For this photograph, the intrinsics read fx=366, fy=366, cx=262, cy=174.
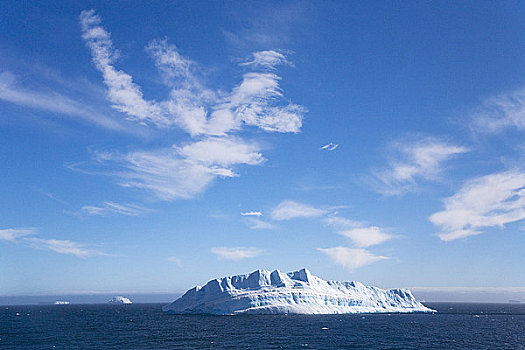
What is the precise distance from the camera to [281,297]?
12388 cm

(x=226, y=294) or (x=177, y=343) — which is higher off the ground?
(x=226, y=294)

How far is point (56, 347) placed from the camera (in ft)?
194

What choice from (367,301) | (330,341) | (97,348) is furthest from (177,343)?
(367,301)

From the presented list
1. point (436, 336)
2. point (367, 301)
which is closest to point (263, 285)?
point (367, 301)

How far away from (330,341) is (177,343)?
89.7 ft

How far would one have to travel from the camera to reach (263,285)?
13175 cm

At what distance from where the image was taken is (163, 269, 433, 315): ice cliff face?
400 feet

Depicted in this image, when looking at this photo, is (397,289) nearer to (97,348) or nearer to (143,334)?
(143,334)

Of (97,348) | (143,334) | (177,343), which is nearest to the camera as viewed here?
(97,348)

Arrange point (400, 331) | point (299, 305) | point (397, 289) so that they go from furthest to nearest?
point (397, 289) < point (299, 305) < point (400, 331)

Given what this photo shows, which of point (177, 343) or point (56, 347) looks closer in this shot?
point (56, 347)

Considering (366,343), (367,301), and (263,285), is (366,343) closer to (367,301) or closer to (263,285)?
(263,285)

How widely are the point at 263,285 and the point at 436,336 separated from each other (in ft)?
216

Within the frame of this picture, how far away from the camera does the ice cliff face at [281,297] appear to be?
122 metres
